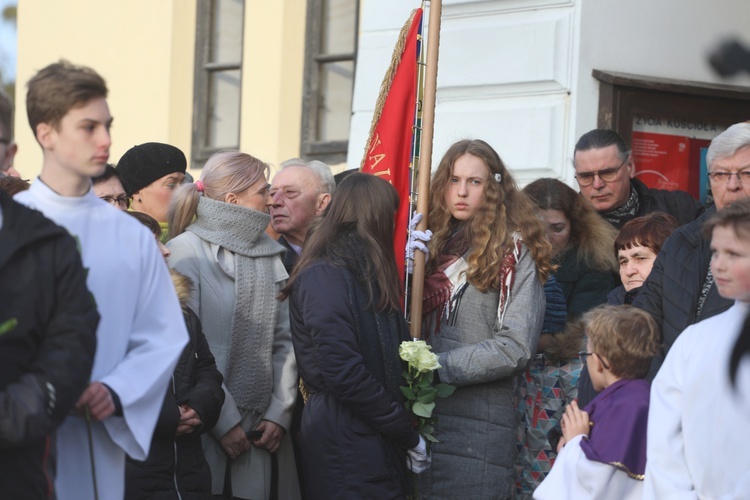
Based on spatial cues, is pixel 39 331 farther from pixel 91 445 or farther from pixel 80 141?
pixel 80 141

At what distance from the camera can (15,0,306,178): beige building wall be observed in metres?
11.4

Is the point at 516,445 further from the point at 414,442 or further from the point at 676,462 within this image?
the point at 676,462

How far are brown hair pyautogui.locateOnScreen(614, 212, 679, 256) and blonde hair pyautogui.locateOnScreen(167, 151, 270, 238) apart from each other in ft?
5.26

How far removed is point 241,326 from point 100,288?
187cm

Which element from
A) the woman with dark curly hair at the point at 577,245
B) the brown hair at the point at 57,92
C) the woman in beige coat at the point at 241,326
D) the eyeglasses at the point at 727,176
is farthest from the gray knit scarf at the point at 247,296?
the brown hair at the point at 57,92

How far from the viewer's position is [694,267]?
182 inches

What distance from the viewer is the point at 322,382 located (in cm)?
489

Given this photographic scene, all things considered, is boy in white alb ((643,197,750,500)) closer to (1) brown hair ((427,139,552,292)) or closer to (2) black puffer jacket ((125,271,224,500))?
(1) brown hair ((427,139,552,292))

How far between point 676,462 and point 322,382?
4.79ft

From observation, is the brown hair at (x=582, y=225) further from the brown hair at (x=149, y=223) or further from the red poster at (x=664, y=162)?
the brown hair at (x=149, y=223)

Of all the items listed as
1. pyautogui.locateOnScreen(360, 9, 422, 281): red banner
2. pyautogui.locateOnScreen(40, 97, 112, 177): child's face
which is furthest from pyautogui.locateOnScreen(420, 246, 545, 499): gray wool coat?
pyautogui.locateOnScreen(40, 97, 112, 177): child's face

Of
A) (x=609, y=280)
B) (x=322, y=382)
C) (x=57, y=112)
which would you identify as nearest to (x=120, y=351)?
(x=57, y=112)

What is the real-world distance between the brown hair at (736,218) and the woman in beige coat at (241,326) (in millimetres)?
2149

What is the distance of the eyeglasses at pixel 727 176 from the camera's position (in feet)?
15.7
